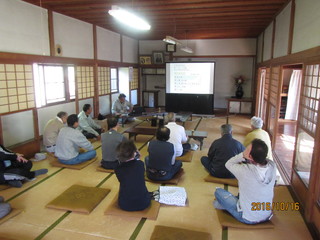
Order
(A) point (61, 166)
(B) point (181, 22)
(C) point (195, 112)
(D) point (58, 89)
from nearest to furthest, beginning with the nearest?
(A) point (61, 166), (D) point (58, 89), (B) point (181, 22), (C) point (195, 112)

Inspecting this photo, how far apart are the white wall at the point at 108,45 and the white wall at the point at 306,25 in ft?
17.7

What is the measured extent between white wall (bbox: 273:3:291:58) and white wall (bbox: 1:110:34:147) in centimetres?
501

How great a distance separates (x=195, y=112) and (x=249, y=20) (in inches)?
132

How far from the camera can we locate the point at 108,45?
8305mm

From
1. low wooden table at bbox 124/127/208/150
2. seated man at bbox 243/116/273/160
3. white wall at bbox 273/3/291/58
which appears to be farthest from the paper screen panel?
white wall at bbox 273/3/291/58

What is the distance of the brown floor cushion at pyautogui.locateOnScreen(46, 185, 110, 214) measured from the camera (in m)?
3.09

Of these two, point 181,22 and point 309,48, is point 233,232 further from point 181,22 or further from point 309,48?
point 181,22

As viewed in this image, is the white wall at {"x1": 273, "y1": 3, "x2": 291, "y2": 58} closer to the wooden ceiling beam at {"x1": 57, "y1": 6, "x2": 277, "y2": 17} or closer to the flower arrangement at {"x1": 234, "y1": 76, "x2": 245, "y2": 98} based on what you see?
the wooden ceiling beam at {"x1": 57, "y1": 6, "x2": 277, "y2": 17}

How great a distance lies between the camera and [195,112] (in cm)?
878

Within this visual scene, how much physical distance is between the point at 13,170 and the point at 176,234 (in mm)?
2554

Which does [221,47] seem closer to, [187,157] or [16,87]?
[187,157]

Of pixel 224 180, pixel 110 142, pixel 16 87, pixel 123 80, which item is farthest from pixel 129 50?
pixel 224 180

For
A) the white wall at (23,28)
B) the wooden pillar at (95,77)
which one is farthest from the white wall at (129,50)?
the white wall at (23,28)

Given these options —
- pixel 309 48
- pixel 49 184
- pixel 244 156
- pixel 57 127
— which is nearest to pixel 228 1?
pixel 309 48
